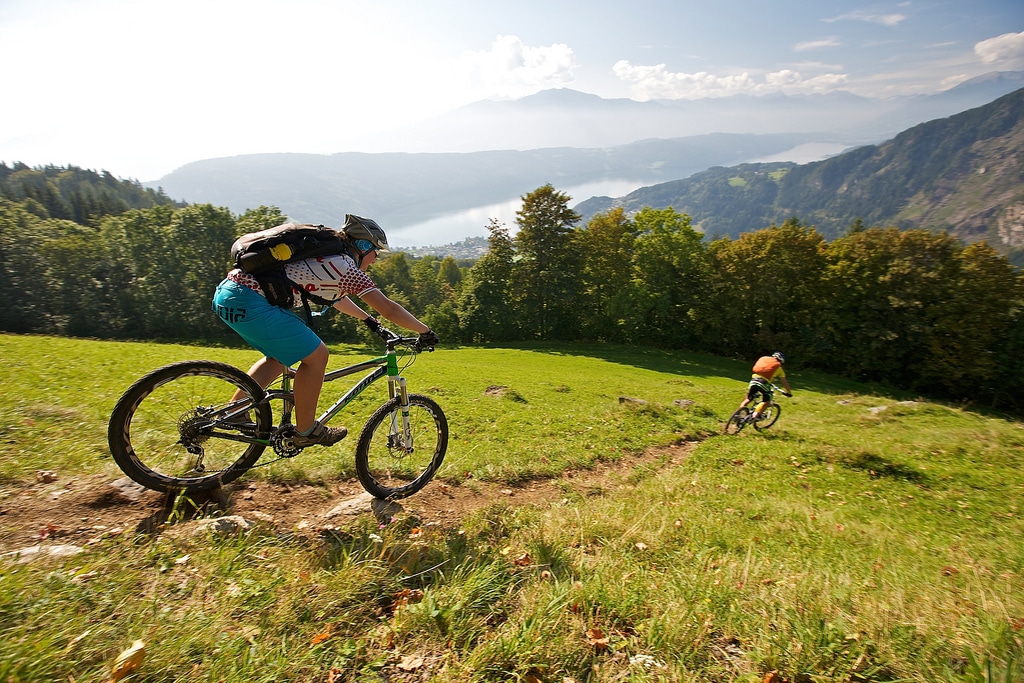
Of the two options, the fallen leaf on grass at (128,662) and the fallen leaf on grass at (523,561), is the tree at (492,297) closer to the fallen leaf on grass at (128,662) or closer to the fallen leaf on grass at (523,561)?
the fallen leaf on grass at (523,561)

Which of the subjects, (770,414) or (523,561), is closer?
(523,561)

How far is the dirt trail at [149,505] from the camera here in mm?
3646

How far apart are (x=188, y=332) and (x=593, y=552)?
61.5m

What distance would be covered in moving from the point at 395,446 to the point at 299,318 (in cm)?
193

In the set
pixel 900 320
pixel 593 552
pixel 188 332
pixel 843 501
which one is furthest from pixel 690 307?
pixel 188 332

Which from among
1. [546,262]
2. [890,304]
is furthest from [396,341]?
[890,304]

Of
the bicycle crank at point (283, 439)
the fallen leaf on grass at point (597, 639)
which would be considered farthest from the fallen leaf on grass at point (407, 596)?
the bicycle crank at point (283, 439)

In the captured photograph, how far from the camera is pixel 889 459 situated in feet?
38.4

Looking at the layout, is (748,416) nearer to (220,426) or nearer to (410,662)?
(410,662)

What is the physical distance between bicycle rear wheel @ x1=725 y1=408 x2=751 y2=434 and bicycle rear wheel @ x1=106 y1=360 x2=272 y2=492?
13576mm

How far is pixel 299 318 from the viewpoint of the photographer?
4.38m

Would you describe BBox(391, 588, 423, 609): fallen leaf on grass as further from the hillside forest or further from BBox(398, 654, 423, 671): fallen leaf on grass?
the hillside forest

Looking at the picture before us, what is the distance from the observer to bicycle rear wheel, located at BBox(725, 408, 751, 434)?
1420 centimetres

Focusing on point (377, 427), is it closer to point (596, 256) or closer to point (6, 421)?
point (6, 421)
